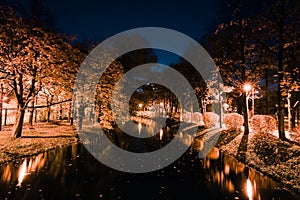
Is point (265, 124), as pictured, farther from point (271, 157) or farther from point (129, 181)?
point (129, 181)

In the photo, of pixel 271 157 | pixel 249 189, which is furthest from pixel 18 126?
pixel 271 157

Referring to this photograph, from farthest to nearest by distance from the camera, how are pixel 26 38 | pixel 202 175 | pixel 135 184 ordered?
1. pixel 26 38
2. pixel 202 175
3. pixel 135 184

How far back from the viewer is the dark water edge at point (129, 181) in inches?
276

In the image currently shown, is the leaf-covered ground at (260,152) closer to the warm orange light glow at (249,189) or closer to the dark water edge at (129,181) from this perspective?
the dark water edge at (129,181)

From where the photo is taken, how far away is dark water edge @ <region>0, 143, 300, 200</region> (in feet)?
23.0

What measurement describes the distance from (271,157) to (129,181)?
7261mm

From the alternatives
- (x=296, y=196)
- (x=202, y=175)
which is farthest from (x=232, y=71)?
(x=296, y=196)

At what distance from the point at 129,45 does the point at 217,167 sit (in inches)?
926

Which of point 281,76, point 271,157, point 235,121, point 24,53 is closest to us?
point 271,157

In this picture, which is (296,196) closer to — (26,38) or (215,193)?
(215,193)

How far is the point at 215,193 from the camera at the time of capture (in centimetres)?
725

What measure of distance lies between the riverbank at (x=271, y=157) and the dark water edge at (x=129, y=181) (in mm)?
453

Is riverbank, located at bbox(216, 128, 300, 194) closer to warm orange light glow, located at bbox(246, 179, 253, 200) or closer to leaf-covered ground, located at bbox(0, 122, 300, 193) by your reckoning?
leaf-covered ground, located at bbox(0, 122, 300, 193)

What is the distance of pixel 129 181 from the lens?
335 inches
